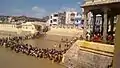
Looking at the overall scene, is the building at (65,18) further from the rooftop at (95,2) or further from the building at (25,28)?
the rooftop at (95,2)

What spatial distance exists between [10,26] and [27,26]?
18.3 ft

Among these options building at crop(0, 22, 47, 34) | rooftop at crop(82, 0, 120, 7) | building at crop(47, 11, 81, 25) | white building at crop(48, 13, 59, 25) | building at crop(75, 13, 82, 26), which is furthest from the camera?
white building at crop(48, 13, 59, 25)

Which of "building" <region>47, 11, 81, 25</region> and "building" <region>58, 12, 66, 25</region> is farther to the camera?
"building" <region>58, 12, 66, 25</region>

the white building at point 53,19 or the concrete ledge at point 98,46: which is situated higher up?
the white building at point 53,19

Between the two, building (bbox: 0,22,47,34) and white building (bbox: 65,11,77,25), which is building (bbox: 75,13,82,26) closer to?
white building (bbox: 65,11,77,25)

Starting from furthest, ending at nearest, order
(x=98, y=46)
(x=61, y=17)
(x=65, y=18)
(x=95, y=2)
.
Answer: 1. (x=61, y=17)
2. (x=65, y=18)
3. (x=95, y=2)
4. (x=98, y=46)

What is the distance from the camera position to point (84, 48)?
1476cm

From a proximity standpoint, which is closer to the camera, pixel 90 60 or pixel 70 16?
pixel 90 60

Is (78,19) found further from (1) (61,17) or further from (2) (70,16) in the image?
(1) (61,17)

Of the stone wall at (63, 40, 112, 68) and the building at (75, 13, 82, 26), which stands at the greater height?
the building at (75, 13, 82, 26)

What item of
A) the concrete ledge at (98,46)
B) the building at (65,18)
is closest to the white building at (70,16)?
the building at (65,18)

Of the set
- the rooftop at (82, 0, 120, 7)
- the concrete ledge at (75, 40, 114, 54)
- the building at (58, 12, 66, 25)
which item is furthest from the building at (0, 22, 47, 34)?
the concrete ledge at (75, 40, 114, 54)

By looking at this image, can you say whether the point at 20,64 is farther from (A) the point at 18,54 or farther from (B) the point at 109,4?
(B) the point at 109,4

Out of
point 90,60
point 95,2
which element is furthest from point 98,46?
point 95,2
